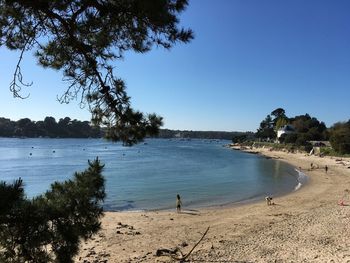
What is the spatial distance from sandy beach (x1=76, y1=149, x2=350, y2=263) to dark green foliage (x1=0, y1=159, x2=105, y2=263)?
8044 mm

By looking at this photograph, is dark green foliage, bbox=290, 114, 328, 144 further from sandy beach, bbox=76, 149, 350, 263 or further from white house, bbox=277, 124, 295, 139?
sandy beach, bbox=76, 149, 350, 263

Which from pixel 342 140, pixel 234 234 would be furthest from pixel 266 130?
pixel 234 234

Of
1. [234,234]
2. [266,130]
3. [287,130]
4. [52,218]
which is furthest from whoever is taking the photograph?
[266,130]

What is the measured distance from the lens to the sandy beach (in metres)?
13.9

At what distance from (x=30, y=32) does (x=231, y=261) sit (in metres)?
9.63

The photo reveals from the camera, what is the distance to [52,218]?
209 inches

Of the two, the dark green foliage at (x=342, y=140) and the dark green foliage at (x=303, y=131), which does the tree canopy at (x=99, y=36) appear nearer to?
the dark green foliage at (x=342, y=140)

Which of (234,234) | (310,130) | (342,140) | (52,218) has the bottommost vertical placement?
(234,234)

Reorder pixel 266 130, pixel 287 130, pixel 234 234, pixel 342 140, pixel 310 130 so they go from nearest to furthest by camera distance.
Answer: pixel 234 234 → pixel 342 140 → pixel 310 130 → pixel 287 130 → pixel 266 130

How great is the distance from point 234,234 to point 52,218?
13.4 meters

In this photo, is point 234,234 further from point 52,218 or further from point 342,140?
point 342,140

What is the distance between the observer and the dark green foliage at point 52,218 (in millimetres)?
4926

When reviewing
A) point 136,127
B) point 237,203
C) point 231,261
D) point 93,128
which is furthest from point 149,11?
point 237,203

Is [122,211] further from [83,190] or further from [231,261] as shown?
[83,190]
